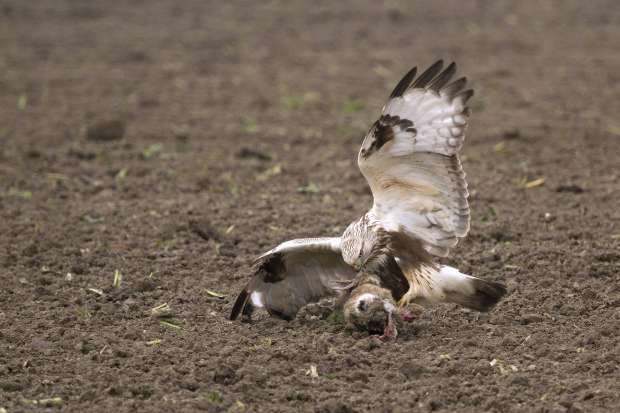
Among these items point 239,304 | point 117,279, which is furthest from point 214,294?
point 117,279

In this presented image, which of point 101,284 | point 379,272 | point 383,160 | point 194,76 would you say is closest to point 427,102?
point 383,160

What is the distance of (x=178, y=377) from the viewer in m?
5.14

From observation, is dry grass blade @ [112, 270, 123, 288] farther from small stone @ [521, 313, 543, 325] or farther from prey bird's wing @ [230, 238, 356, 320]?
small stone @ [521, 313, 543, 325]

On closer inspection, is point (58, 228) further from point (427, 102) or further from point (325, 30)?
point (325, 30)

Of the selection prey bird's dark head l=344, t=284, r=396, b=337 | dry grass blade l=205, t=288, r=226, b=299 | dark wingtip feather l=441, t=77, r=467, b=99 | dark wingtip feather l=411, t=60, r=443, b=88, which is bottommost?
dry grass blade l=205, t=288, r=226, b=299

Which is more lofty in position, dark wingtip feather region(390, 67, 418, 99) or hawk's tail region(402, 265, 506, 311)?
dark wingtip feather region(390, 67, 418, 99)

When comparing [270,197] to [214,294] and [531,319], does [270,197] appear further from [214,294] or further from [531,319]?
[531,319]

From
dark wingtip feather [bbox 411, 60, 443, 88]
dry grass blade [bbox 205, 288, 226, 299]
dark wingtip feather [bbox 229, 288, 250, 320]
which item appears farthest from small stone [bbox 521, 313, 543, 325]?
dry grass blade [bbox 205, 288, 226, 299]

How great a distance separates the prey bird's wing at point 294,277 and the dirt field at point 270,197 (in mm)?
162

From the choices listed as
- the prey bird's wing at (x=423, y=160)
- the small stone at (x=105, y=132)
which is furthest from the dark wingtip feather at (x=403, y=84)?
the small stone at (x=105, y=132)

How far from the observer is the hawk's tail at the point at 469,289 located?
5.50 meters

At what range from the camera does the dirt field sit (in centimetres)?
510

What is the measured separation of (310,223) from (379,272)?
2073 mm

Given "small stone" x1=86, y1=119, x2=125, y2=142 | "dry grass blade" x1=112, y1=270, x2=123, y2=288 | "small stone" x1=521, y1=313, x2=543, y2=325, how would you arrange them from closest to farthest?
1. "small stone" x1=521, y1=313, x2=543, y2=325
2. "dry grass blade" x1=112, y1=270, x2=123, y2=288
3. "small stone" x1=86, y1=119, x2=125, y2=142
